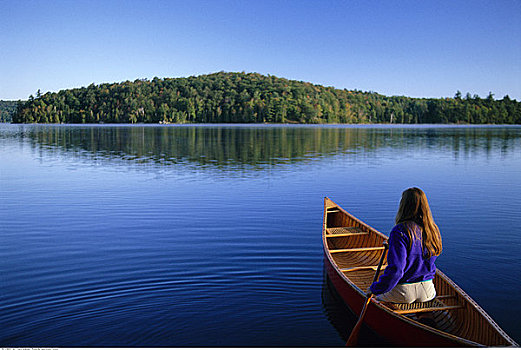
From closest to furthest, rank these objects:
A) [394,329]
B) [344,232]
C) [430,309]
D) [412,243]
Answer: [412,243] < [394,329] < [430,309] < [344,232]

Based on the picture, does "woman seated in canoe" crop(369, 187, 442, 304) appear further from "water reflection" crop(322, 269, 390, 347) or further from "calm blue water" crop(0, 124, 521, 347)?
"calm blue water" crop(0, 124, 521, 347)

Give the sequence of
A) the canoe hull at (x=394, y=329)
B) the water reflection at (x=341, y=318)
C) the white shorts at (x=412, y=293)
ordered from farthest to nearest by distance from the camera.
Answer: the water reflection at (x=341, y=318) → the white shorts at (x=412, y=293) → the canoe hull at (x=394, y=329)

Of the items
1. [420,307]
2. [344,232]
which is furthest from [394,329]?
[344,232]

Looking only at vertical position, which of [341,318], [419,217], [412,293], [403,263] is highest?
[419,217]

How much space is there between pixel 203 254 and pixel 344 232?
122 inches

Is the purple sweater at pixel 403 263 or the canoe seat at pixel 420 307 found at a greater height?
the purple sweater at pixel 403 263

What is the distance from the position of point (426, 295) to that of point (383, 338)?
781 mm

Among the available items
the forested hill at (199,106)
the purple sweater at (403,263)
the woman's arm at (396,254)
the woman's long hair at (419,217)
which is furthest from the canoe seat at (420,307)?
the forested hill at (199,106)

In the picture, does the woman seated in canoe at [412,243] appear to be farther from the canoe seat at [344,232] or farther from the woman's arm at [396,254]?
the canoe seat at [344,232]

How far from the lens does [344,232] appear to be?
9.60 metres

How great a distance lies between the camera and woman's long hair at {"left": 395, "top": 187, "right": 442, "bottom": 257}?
4.93m

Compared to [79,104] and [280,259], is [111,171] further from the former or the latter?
[79,104]

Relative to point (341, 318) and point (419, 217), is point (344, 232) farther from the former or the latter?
point (419, 217)

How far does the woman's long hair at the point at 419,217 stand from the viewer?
4.93 m
